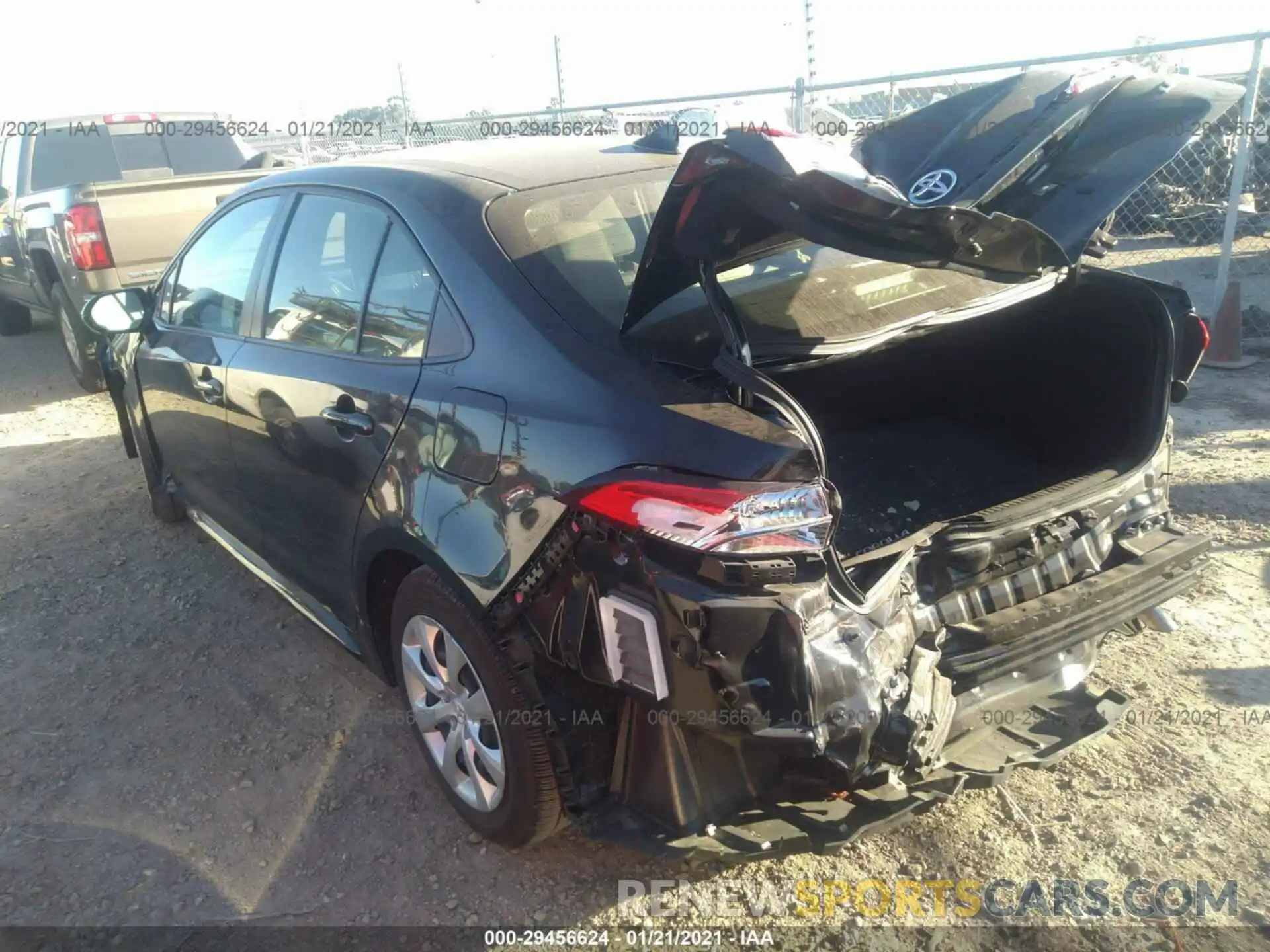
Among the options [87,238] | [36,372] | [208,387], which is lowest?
[36,372]

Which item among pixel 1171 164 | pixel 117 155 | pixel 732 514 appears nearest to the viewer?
pixel 732 514

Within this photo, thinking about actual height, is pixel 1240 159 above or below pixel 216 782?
above

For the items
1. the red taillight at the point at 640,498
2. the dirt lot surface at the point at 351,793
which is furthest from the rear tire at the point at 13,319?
the red taillight at the point at 640,498

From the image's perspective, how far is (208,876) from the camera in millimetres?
2633

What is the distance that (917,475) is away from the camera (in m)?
3.34

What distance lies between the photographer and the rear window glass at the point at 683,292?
2289 millimetres

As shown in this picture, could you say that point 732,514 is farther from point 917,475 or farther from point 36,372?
point 36,372

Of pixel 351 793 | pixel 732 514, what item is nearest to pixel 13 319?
pixel 351 793

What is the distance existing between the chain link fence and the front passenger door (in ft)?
8.46

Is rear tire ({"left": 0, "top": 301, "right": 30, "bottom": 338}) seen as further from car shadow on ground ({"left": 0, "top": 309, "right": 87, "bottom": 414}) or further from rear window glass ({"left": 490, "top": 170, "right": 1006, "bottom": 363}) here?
rear window glass ({"left": 490, "top": 170, "right": 1006, "bottom": 363})

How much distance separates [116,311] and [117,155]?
551 cm

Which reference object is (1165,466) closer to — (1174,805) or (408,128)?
(1174,805)

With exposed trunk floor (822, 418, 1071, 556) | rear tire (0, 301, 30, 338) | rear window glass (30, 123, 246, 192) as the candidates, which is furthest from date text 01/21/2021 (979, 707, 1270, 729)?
rear tire (0, 301, 30, 338)

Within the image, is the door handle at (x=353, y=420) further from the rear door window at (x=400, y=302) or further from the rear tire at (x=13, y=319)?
the rear tire at (x=13, y=319)
